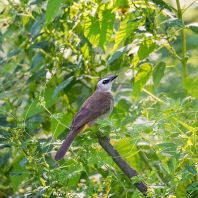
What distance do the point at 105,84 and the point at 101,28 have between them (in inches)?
28.0

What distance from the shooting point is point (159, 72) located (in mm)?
3629

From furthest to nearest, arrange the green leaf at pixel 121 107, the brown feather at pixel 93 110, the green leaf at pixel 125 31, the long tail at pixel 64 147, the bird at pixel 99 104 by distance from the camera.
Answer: the green leaf at pixel 121 107, the bird at pixel 99 104, the brown feather at pixel 93 110, the green leaf at pixel 125 31, the long tail at pixel 64 147

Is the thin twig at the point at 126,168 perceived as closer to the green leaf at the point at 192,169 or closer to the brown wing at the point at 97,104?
the green leaf at the point at 192,169

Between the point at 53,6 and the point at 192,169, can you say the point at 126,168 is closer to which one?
the point at 192,169

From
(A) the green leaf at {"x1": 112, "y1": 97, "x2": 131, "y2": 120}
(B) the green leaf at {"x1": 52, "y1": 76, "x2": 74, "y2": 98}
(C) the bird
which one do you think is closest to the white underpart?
(C) the bird

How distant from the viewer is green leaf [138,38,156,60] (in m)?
3.57

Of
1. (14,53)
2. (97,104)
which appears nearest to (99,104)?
(97,104)

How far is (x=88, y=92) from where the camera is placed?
482 centimetres

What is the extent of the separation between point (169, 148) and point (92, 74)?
159 centimetres

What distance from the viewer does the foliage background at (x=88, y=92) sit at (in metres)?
2.98

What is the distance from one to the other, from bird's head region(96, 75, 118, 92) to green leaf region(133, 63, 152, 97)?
0.59 meters

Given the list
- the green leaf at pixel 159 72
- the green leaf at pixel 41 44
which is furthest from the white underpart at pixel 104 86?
the green leaf at pixel 159 72

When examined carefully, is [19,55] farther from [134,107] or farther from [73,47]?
[134,107]

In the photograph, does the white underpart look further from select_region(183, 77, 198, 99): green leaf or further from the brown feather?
select_region(183, 77, 198, 99): green leaf
